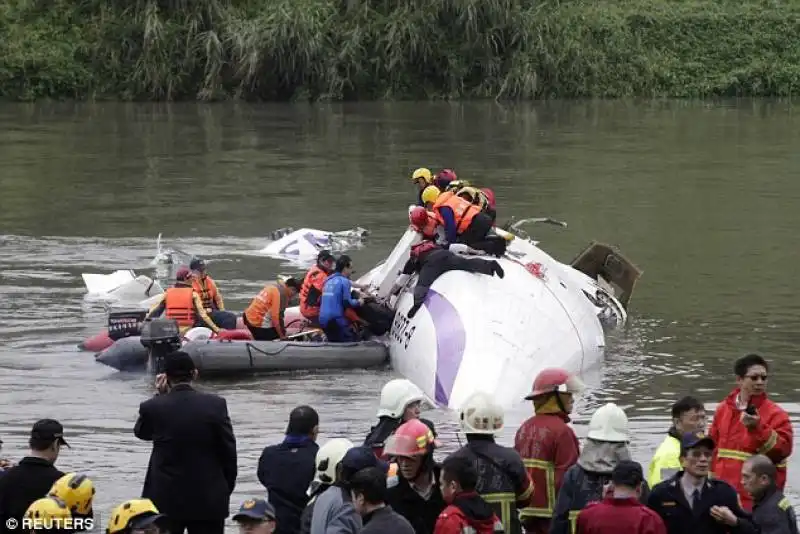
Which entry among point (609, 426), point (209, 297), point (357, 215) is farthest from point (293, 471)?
point (357, 215)

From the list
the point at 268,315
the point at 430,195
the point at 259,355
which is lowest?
the point at 259,355

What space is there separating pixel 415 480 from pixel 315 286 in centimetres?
1047

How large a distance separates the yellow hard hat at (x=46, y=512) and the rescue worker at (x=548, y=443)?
267 centimetres

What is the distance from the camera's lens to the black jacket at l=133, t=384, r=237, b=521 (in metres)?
9.21

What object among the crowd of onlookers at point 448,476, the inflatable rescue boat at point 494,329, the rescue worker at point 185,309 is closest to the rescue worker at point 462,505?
the crowd of onlookers at point 448,476

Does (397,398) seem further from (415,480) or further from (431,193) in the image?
(431,193)

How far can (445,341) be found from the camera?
16.7m

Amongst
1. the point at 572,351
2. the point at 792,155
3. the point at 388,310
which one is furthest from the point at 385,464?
the point at 792,155

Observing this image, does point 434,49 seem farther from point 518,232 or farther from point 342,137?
point 518,232

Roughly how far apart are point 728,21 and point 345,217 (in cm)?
3031

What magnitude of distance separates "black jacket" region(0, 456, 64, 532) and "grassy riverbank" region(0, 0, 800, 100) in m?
42.5

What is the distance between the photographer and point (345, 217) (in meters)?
31.3

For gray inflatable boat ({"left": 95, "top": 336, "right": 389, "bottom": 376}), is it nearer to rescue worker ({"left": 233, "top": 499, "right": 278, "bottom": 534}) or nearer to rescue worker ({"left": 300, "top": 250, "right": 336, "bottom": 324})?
rescue worker ({"left": 300, "top": 250, "right": 336, "bottom": 324})

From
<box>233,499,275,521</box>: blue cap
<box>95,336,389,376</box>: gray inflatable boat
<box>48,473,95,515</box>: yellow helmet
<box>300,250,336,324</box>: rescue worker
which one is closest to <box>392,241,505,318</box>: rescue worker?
<box>95,336,389,376</box>: gray inflatable boat
